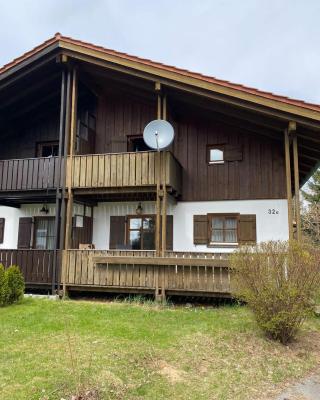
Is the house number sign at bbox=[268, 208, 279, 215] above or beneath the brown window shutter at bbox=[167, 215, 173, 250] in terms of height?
above

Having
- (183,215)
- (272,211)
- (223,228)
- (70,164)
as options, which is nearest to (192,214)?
(183,215)

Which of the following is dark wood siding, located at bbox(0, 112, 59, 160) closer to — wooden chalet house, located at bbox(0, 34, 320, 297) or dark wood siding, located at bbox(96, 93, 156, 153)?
wooden chalet house, located at bbox(0, 34, 320, 297)

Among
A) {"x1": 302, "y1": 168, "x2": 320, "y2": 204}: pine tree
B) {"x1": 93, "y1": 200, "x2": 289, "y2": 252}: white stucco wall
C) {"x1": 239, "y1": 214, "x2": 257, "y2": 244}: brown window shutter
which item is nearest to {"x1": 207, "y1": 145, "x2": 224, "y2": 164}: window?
{"x1": 93, "y1": 200, "x2": 289, "y2": 252}: white stucco wall

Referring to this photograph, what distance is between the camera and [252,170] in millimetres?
11477

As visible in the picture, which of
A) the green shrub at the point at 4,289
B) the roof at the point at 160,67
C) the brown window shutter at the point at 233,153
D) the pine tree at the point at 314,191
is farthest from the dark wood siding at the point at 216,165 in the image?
the pine tree at the point at 314,191

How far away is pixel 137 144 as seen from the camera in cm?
1305

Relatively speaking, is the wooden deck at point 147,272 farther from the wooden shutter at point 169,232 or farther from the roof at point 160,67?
the roof at point 160,67

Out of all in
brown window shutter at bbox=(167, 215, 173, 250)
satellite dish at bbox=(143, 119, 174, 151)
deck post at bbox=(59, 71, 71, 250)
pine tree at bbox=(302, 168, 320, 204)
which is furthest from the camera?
pine tree at bbox=(302, 168, 320, 204)

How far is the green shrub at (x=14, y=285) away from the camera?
30.3 ft

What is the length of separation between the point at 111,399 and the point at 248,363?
88.5 inches

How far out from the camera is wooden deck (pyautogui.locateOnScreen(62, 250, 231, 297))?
9422mm

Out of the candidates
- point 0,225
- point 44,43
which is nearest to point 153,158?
point 44,43

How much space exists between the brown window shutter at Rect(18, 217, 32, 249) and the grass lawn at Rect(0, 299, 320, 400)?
5.20m

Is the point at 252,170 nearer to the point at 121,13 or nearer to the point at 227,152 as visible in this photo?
the point at 227,152
